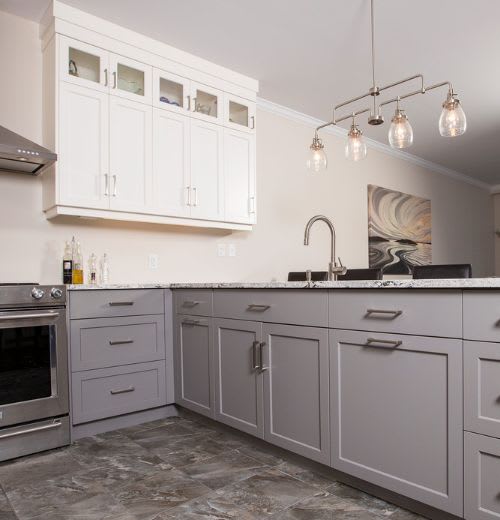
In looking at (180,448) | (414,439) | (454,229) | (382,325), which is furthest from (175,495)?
(454,229)

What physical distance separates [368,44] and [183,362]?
7.92 feet

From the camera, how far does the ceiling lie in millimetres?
2535

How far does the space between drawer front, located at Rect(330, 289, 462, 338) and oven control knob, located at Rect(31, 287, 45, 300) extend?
1.46m

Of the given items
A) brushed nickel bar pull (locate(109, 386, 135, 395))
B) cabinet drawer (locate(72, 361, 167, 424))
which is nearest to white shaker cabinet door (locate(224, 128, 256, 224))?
cabinet drawer (locate(72, 361, 167, 424))

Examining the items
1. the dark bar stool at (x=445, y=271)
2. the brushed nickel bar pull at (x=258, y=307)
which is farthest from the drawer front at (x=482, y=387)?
the dark bar stool at (x=445, y=271)

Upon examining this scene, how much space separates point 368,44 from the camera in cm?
292

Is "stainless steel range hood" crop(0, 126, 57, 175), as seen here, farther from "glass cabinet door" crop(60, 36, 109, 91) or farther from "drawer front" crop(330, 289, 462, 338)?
"drawer front" crop(330, 289, 462, 338)

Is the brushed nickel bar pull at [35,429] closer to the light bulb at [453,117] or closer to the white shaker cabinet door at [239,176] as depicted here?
the white shaker cabinet door at [239,176]

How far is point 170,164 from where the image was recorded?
293cm

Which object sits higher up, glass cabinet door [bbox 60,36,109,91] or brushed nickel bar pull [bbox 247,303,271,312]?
glass cabinet door [bbox 60,36,109,91]

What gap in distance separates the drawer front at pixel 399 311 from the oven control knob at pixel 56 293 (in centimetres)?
142

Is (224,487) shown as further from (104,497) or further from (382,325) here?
(382,325)

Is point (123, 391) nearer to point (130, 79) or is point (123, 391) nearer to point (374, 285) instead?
point (374, 285)

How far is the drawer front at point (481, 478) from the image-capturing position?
1318 millimetres
